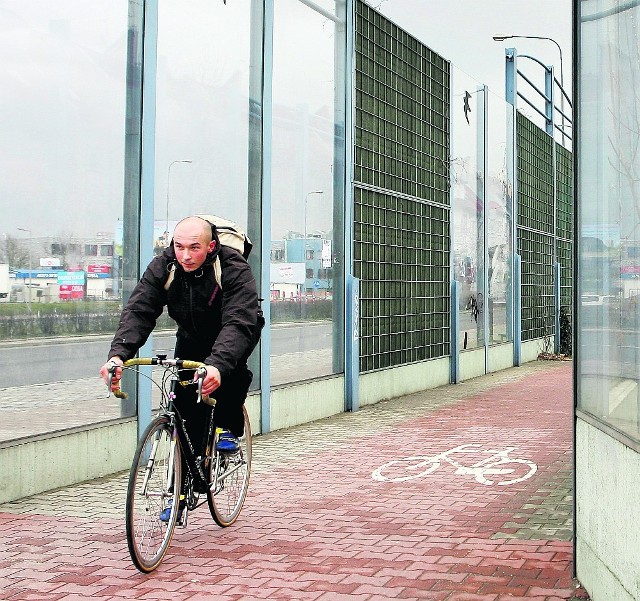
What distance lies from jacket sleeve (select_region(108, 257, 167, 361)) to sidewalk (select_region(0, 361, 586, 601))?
1.20 meters

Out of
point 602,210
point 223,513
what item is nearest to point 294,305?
point 223,513

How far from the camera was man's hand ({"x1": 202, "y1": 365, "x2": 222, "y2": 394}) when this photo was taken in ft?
19.7

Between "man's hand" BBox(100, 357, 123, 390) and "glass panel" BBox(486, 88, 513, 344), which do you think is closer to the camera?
"man's hand" BBox(100, 357, 123, 390)

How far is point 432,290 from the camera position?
18.2 metres

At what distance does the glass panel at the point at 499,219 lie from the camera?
22016 mm

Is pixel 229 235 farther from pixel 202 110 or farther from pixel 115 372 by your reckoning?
pixel 202 110

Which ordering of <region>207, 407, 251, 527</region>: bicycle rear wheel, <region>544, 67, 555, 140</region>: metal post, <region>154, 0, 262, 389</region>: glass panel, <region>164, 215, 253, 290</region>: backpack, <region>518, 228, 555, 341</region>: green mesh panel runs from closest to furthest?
<region>164, 215, 253, 290</region>: backpack → <region>207, 407, 251, 527</region>: bicycle rear wheel → <region>154, 0, 262, 389</region>: glass panel → <region>518, 228, 555, 341</region>: green mesh panel → <region>544, 67, 555, 140</region>: metal post

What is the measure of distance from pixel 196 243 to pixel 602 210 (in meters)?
2.24

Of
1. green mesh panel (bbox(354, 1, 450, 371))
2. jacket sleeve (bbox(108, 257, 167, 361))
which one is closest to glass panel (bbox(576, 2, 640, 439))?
jacket sleeve (bbox(108, 257, 167, 361))

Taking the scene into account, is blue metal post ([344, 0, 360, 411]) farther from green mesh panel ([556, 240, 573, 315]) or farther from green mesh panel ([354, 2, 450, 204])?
green mesh panel ([556, 240, 573, 315])

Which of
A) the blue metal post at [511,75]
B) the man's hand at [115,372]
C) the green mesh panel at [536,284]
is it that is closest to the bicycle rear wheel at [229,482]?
the man's hand at [115,372]

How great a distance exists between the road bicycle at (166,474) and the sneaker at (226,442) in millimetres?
28

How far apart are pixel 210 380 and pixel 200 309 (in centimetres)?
65

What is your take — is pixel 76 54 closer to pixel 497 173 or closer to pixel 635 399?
pixel 635 399
